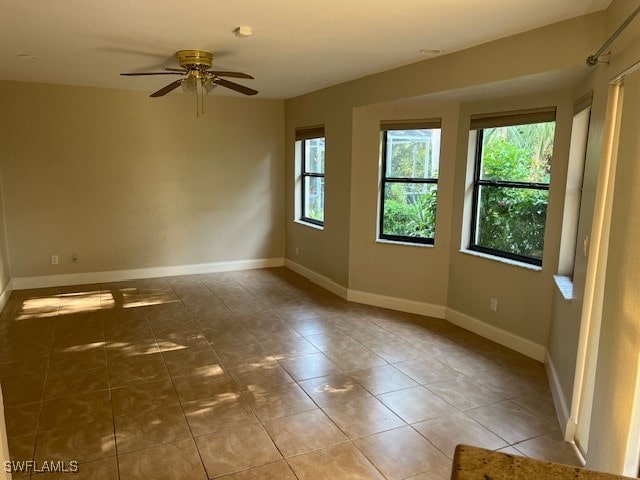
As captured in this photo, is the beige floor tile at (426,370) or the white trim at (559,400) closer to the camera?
the white trim at (559,400)

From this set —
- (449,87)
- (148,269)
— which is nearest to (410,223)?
(449,87)

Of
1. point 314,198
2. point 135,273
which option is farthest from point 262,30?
point 135,273

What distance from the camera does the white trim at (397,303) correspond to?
15.5ft

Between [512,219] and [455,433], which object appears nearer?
[455,433]

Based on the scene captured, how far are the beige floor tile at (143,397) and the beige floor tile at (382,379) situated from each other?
1.30 meters

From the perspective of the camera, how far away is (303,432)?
2684mm

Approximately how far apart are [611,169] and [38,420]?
347 cm

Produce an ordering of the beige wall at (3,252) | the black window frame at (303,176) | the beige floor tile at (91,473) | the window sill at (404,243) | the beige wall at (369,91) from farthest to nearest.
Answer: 1. the black window frame at (303,176)
2. the beige wall at (3,252)
3. the window sill at (404,243)
4. the beige wall at (369,91)
5. the beige floor tile at (91,473)

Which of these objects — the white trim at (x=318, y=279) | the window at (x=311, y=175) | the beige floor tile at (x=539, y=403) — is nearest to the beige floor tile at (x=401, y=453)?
the beige floor tile at (x=539, y=403)

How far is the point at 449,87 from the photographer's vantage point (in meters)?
3.70

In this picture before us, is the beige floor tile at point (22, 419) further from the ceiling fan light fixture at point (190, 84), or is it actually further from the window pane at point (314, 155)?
the window pane at point (314, 155)

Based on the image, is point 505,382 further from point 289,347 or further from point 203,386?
point 203,386

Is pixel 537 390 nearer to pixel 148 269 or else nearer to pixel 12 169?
pixel 148 269
